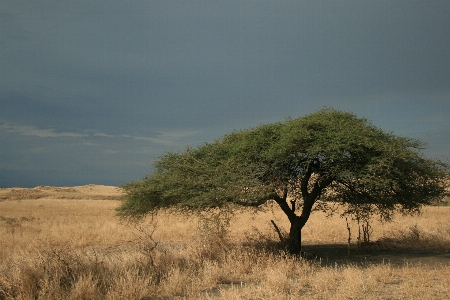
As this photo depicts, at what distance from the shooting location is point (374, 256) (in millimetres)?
17688

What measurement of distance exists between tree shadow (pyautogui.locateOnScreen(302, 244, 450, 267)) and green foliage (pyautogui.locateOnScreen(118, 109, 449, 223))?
2.20m

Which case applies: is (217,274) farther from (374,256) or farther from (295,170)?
(374,256)

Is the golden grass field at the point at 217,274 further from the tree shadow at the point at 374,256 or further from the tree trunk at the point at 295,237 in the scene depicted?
the tree trunk at the point at 295,237

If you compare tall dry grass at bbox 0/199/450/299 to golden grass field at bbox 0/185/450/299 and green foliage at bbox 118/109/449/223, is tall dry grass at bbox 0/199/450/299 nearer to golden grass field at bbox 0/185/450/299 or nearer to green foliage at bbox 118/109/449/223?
golden grass field at bbox 0/185/450/299

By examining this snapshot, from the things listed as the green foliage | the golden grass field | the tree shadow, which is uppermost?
the green foliage

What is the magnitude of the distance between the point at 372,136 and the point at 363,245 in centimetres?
638

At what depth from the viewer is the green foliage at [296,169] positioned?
14492 millimetres

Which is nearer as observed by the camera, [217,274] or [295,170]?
[217,274]

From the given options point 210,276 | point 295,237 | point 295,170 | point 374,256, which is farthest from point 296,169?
point 210,276

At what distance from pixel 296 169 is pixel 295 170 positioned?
0.19 meters

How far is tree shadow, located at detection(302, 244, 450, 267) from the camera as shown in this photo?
15.7 m

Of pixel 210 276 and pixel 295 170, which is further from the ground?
pixel 295 170

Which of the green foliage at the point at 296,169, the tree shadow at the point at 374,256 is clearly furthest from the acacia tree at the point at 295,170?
the tree shadow at the point at 374,256

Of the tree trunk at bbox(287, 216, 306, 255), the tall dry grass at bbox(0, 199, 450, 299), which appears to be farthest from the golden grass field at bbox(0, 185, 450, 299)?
the tree trunk at bbox(287, 216, 306, 255)
